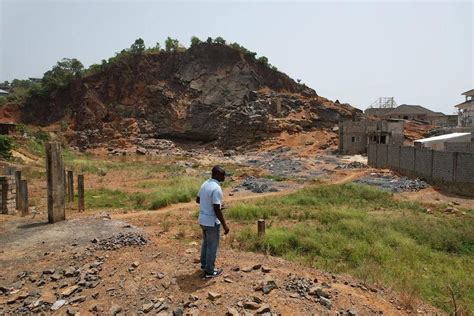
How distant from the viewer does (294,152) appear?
3675 centimetres

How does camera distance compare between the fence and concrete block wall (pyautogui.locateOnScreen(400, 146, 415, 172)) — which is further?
concrete block wall (pyautogui.locateOnScreen(400, 146, 415, 172))

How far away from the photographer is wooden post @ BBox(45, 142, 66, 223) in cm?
928

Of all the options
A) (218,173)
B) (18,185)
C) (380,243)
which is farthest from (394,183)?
(18,185)

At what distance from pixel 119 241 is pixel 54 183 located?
120 inches

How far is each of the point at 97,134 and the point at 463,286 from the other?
42134mm

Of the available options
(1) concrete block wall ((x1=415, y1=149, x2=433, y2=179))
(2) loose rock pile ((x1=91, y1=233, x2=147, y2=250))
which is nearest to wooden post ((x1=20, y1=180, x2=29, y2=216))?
(2) loose rock pile ((x1=91, y1=233, x2=147, y2=250))

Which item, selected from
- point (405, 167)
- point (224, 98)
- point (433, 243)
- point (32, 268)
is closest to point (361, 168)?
point (405, 167)

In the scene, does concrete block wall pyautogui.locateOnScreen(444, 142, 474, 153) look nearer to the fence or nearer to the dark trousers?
the fence

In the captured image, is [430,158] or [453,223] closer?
[453,223]

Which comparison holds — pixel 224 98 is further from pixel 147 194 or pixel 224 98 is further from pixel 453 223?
pixel 453 223

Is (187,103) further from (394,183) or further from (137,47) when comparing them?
(394,183)

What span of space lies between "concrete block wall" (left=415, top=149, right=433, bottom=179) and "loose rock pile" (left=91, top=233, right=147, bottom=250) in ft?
53.8

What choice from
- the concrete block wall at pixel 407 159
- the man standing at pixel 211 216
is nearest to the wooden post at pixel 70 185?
the man standing at pixel 211 216

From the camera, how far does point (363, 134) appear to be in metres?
35.2
